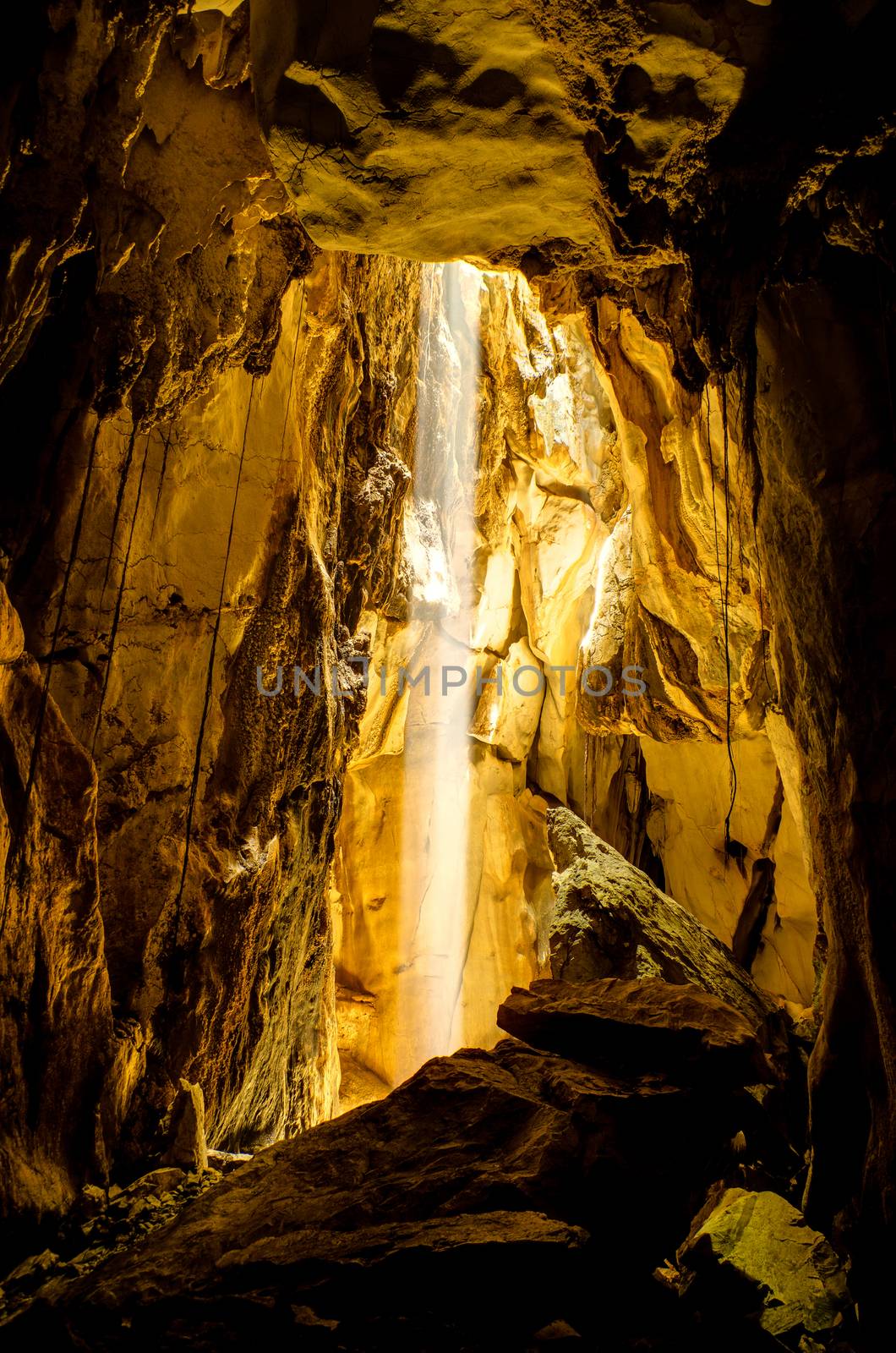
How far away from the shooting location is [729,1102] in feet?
14.1

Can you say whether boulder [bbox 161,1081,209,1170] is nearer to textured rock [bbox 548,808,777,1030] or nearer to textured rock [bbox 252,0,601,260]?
textured rock [bbox 548,808,777,1030]

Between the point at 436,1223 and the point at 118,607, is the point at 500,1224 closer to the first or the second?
the point at 436,1223

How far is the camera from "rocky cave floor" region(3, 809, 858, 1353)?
301cm

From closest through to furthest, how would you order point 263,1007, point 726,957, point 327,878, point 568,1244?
point 568,1244 → point 263,1007 → point 327,878 → point 726,957

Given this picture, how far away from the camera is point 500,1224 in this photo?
3268mm

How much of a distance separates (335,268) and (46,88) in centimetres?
373

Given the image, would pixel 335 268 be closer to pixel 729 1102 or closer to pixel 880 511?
pixel 880 511

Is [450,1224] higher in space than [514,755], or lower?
lower

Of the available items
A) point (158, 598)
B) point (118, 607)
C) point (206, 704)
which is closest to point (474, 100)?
point (118, 607)

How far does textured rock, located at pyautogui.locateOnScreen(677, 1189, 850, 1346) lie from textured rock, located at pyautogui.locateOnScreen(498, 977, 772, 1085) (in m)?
0.83

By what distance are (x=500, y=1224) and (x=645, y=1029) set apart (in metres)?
1.63

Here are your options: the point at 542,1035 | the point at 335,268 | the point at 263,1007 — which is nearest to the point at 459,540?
the point at 335,268

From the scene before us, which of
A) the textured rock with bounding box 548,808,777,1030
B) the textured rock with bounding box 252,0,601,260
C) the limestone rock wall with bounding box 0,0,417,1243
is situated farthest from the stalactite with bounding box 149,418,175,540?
the textured rock with bounding box 548,808,777,1030

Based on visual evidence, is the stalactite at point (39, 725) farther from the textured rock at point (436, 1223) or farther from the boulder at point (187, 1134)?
the boulder at point (187, 1134)
